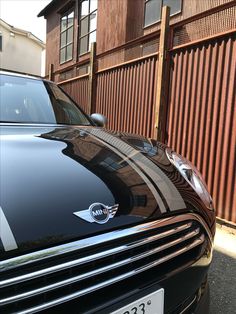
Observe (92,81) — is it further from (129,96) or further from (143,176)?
(143,176)

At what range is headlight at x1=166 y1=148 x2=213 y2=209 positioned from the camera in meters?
2.09

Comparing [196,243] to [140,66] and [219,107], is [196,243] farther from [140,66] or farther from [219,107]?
[140,66]

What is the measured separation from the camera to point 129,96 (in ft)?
21.7

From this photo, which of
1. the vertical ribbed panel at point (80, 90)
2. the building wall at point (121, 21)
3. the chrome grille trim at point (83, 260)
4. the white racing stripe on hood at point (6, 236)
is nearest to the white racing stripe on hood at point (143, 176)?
the chrome grille trim at point (83, 260)

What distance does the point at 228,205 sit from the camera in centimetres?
435

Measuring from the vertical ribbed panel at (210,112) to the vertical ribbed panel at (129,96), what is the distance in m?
0.74

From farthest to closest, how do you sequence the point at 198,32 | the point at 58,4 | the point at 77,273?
the point at 58,4 → the point at 198,32 → the point at 77,273

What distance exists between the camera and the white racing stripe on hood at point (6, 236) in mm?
1266

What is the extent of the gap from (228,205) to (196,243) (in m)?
2.74

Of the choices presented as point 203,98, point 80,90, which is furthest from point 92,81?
point 203,98

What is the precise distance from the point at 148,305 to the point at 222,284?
1614 mm

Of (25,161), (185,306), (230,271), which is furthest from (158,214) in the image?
(230,271)

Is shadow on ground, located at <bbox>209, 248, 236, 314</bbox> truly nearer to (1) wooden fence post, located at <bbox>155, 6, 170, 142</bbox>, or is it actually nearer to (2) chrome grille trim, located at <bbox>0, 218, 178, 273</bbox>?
(2) chrome grille trim, located at <bbox>0, 218, 178, 273</bbox>

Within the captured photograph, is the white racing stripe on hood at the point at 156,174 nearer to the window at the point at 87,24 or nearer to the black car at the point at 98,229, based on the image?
the black car at the point at 98,229
